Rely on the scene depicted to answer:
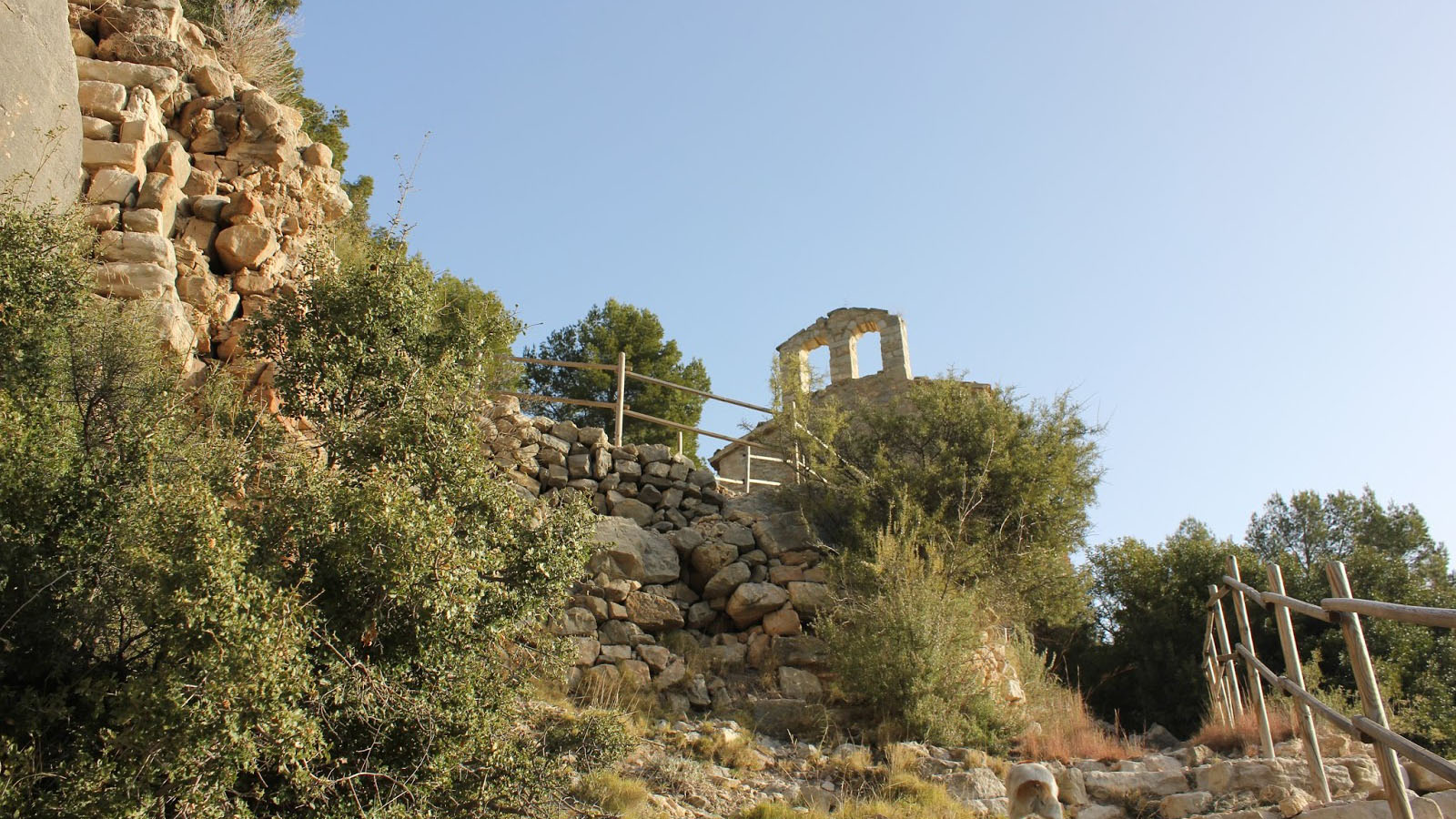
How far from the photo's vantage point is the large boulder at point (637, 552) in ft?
33.7

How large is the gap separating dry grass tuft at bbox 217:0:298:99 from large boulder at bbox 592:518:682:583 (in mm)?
5693

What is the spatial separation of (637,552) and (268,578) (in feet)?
18.8

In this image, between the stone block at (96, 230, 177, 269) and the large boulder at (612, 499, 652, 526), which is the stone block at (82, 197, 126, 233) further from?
the large boulder at (612, 499, 652, 526)

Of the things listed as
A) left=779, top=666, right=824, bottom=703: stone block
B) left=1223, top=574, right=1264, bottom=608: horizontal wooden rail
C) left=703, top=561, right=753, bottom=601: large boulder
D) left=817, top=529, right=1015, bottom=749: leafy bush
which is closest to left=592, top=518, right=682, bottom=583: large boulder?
left=703, top=561, right=753, bottom=601: large boulder

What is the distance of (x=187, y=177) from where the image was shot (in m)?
8.75

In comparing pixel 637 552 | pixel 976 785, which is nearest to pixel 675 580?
pixel 637 552

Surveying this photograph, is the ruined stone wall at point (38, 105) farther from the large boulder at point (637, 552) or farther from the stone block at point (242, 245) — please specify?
the large boulder at point (637, 552)

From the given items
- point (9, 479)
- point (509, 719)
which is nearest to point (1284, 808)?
point (509, 719)

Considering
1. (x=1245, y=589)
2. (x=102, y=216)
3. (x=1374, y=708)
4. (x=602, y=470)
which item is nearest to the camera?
(x=1374, y=708)

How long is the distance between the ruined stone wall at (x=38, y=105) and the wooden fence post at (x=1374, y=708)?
8.42 meters

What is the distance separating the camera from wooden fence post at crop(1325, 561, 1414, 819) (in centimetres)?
372

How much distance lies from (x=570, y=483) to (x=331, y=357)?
479 cm

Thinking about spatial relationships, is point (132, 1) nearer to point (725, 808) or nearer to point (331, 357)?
point (331, 357)

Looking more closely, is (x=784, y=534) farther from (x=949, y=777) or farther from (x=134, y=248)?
(x=134, y=248)
